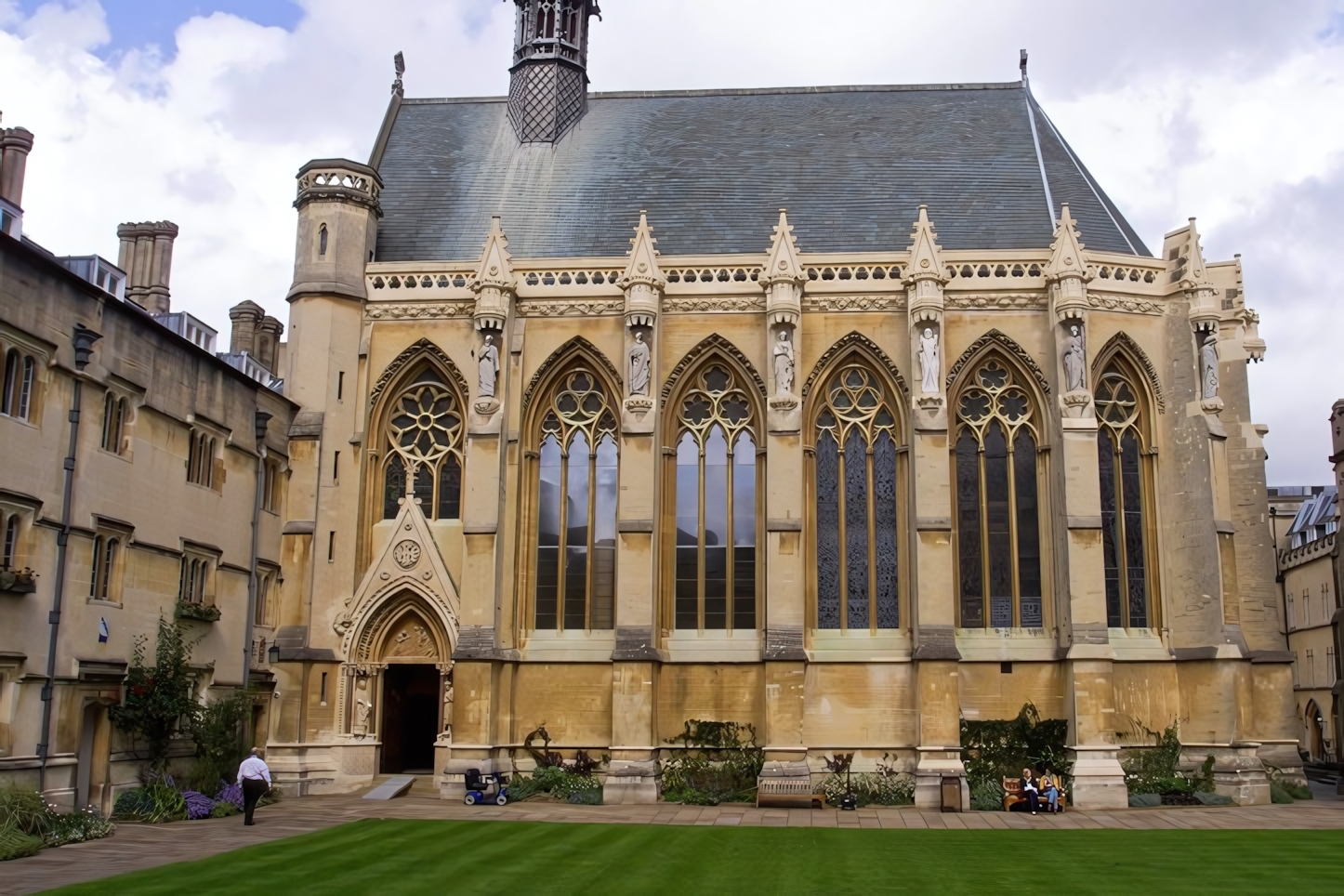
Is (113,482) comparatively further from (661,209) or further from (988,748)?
(988,748)

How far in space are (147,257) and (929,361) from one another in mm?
18262

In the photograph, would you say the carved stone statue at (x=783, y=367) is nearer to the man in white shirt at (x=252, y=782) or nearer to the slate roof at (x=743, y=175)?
the slate roof at (x=743, y=175)

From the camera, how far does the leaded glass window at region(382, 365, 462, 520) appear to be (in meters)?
30.4

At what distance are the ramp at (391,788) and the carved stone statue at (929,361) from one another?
563 inches

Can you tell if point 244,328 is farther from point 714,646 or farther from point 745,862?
point 745,862

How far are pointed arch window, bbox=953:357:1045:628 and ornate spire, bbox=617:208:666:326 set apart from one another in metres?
7.51

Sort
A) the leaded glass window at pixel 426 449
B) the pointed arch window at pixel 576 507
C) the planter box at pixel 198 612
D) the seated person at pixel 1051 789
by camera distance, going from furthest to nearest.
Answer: the leaded glass window at pixel 426 449 → the pointed arch window at pixel 576 507 → the seated person at pixel 1051 789 → the planter box at pixel 198 612

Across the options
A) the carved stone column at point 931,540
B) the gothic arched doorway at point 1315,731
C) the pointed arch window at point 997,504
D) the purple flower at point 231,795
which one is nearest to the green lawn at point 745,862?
the purple flower at point 231,795

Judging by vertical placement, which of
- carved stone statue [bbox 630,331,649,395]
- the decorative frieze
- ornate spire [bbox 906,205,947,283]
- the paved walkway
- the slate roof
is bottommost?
the paved walkway

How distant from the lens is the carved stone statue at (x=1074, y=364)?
2822 cm

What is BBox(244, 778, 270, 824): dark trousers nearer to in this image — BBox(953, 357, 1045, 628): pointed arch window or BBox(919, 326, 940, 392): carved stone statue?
BBox(953, 357, 1045, 628): pointed arch window

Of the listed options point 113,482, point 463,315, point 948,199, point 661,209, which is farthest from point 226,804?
point 948,199

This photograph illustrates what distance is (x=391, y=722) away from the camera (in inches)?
1196

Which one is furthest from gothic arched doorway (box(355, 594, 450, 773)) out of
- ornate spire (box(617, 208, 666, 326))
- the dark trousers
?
ornate spire (box(617, 208, 666, 326))
